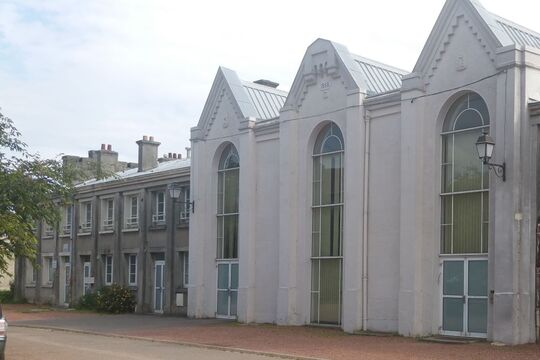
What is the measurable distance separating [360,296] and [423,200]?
3.43 metres

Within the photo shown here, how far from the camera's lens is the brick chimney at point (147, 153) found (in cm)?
3887

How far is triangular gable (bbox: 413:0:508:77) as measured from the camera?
68.2 feet

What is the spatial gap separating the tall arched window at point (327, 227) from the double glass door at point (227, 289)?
423 centimetres

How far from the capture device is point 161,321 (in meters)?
29.2

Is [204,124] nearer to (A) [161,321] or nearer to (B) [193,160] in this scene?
(B) [193,160]

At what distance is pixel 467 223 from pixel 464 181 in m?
1.10

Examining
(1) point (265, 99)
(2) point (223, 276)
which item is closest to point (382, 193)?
(2) point (223, 276)

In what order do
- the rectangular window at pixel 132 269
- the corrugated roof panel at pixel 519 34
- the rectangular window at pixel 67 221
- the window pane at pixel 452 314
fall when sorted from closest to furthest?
the window pane at pixel 452 314, the corrugated roof panel at pixel 519 34, the rectangular window at pixel 132 269, the rectangular window at pixel 67 221

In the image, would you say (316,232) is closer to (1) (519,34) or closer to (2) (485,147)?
(2) (485,147)

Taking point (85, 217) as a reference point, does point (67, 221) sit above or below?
below

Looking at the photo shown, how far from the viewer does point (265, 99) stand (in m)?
30.8

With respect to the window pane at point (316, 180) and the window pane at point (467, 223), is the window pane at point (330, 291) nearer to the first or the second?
the window pane at point (316, 180)

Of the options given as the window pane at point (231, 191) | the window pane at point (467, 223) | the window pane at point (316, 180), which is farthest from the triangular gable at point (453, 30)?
the window pane at point (231, 191)

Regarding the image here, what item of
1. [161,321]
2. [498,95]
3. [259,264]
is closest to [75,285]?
[161,321]
